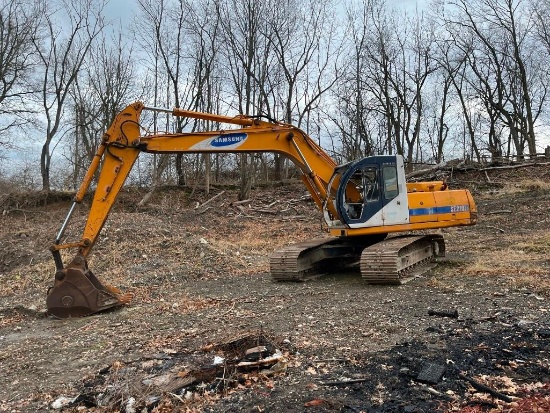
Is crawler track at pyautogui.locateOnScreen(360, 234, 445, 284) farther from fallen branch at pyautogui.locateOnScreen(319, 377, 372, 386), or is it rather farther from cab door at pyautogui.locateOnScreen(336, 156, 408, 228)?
fallen branch at pyautogui.locateOnScreen(319, 377, 372, 386)

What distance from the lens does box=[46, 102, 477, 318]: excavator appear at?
894 cm

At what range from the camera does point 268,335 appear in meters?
6.16

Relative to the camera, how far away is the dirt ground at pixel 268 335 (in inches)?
173

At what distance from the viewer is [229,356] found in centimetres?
540

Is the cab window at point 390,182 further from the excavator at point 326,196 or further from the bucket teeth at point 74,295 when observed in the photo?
the bucket teeth at point 74,295

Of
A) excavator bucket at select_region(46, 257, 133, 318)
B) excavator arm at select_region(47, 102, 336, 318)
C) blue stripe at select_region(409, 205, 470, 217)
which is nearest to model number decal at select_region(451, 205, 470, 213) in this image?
blue stripe at select_region(409, 205, 470, 217)

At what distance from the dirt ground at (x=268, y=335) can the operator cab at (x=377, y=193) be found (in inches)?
53.2

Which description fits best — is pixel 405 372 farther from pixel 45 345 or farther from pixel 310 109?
pixel 310 109

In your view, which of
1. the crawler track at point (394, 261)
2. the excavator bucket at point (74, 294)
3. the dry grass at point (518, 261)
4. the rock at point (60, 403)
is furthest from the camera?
the crawler track at point (394, 261)

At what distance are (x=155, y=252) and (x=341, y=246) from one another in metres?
4.92

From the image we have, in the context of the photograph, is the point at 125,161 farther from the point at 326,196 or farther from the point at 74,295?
the point at 326,196

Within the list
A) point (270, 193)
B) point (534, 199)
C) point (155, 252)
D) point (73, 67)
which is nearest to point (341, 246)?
point (155, 252)

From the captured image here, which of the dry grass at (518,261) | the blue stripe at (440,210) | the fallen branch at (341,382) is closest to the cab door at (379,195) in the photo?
the blue stripe at (440,210)

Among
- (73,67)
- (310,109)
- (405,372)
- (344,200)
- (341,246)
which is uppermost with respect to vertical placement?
(73,67)
